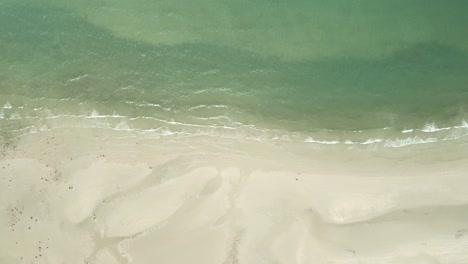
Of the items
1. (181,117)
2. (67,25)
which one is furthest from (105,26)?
(181,117)

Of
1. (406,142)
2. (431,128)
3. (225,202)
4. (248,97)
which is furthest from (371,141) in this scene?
(225,202)

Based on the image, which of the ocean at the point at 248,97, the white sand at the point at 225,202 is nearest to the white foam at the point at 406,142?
the ocean at the point at 248,97

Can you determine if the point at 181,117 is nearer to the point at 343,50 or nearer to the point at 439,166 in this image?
the point at 343,50

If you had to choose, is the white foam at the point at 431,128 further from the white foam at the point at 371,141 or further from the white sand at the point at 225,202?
the white foam at the point at 371,141

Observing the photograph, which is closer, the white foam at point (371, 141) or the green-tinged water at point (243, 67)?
the white foam at point (371, 141)

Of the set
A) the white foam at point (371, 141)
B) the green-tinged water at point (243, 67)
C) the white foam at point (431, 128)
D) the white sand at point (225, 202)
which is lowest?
the white sand at point (225, 202)

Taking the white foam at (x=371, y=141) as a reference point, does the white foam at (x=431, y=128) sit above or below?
above
